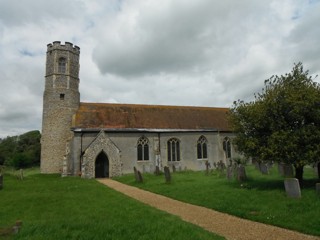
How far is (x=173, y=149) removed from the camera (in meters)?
28.2

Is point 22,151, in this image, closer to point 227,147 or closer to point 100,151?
point 100,151

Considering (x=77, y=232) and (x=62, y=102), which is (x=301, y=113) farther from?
(x=62, y=102)

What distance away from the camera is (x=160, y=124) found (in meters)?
28.7

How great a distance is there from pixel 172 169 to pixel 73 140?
9713 millimetres

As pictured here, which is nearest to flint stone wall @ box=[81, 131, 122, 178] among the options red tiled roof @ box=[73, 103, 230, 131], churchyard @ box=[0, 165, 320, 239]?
red tiled roof @ box=[73, 103, 230, 131]

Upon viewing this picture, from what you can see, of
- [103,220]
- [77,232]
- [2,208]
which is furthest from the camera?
[2,208]

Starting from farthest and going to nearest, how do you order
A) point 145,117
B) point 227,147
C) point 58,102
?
point 227,147, point 145,117, point 58,102

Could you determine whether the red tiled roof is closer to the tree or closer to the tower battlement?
the tower battlement

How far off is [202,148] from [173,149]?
3295mm

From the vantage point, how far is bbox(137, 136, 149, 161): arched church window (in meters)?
26.8

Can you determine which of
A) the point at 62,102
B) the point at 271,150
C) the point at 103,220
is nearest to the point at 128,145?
the point at 62,102

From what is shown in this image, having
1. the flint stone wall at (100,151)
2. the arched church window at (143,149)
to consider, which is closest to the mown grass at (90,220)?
the flint stone wall at (100,151)

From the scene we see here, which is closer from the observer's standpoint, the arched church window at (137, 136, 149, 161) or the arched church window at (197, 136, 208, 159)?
the arched church window at (137, 136, 149, 161)

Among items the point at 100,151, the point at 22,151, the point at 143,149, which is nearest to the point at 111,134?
the point at 100,151
